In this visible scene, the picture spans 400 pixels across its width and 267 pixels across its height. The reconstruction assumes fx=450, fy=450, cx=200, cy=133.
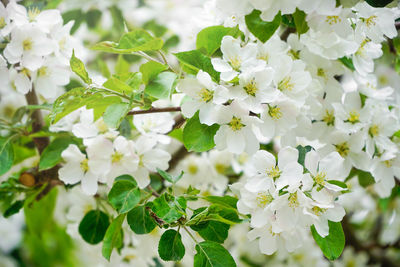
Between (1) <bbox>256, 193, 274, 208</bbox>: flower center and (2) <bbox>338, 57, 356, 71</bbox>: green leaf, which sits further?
(2) <bbox>338, 57, 356, 71</bbox>: green leaf

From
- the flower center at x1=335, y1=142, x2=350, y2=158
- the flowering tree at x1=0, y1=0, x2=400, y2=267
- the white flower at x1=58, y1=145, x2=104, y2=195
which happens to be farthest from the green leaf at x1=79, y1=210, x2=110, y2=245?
the flower center at x1=335, y1=142, x2=350, y2=158

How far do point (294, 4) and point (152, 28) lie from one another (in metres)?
0.76

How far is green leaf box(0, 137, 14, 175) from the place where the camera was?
2.60 ft

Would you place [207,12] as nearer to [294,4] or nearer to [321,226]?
[294,4]

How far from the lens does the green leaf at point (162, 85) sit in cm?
64

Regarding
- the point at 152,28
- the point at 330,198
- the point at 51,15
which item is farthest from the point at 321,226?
the point at 152,28

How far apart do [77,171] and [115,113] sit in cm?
19

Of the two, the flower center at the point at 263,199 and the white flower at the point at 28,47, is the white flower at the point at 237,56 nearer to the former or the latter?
the flower center at the point at 263,199

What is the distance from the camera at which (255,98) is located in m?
0.62

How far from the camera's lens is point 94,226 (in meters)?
0.85

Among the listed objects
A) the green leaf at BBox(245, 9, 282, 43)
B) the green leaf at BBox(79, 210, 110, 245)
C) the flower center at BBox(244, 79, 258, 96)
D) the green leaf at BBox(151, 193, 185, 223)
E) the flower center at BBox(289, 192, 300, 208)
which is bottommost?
the green leaf at BBox(79, 210, 110, 245)

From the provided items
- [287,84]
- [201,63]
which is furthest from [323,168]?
[201,63]

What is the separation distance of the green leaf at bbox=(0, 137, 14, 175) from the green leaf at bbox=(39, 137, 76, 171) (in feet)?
0.19

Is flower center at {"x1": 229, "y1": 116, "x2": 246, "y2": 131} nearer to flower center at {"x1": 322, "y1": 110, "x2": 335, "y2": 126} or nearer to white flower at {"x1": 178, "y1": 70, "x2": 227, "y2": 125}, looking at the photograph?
white flower at {"x1": 178, "y1": 70, "x2": 227, "y2": 125}
